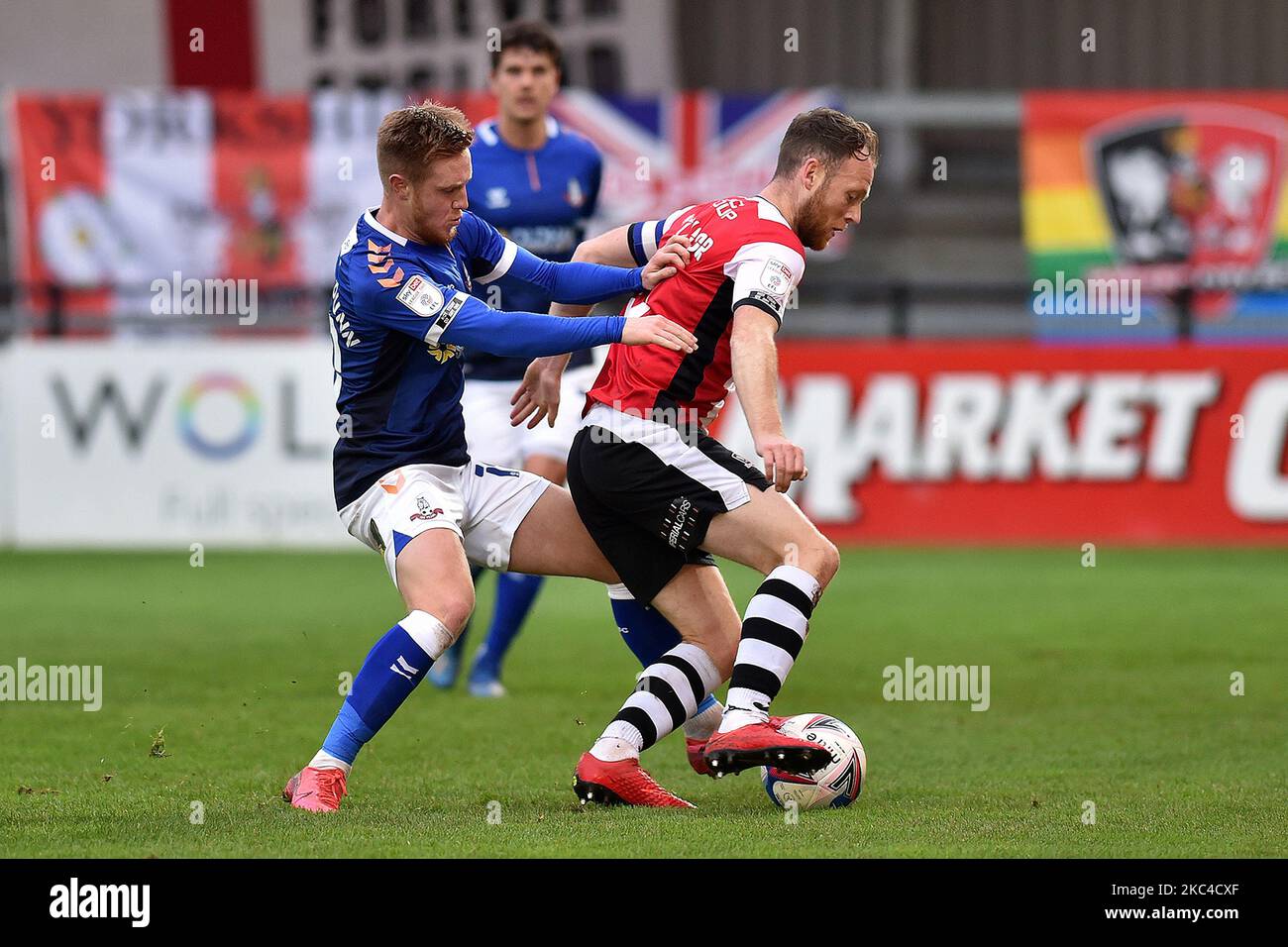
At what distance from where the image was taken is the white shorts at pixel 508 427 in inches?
302

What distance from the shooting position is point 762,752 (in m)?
4.98

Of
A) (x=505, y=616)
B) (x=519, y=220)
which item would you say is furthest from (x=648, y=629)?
(x=519, y=220)

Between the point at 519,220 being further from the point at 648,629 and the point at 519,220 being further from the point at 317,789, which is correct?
the point at 317,789

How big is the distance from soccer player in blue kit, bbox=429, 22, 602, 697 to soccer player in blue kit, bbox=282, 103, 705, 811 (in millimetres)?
1904

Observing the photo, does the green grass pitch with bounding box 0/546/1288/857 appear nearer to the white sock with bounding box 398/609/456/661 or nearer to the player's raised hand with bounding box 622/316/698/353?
the white sock with bounding box 398/609/456/661

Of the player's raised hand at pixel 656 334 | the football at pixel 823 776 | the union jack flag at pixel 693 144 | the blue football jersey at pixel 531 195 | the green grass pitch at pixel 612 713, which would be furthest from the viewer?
the union jack flag at pixel 693 144

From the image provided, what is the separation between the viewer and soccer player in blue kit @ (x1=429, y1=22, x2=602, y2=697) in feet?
25.3

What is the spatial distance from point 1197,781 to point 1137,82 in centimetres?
1395

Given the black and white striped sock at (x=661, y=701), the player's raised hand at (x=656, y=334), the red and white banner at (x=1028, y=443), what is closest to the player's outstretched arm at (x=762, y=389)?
the player's raised hand at (x=656, y=334)

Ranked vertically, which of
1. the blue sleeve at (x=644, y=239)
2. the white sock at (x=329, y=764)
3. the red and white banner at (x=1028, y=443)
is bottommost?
the red and white banner at (x=1028, y=443)

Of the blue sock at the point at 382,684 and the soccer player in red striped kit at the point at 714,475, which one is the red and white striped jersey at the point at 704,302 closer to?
the soccer player in red striped kit at the point at 714,475

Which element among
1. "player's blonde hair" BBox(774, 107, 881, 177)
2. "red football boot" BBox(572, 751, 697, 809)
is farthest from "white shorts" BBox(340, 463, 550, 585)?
"player's blonde hair" BBox(774, 107, 881, 177)

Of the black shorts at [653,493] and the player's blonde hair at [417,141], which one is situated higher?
the player's blonde hair at [417,141]

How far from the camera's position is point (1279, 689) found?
7.66 meters
